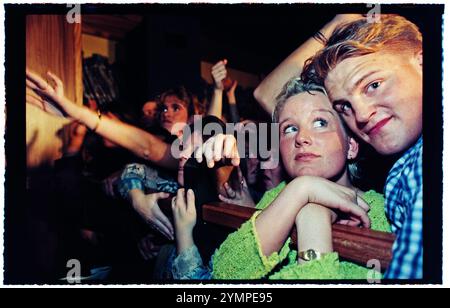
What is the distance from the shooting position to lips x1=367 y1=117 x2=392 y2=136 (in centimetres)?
Answer: 108

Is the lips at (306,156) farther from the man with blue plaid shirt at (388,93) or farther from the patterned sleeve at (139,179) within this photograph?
the patterned sleeve at (139,179)

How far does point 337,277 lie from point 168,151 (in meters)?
0.67

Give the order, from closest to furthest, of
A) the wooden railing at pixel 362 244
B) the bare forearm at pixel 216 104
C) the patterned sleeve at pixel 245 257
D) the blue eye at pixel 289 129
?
the wooden railing at pixel 362 244
the patterned sleeve at pixel 245 257
the blue eye at pixel 289 129
the bare forearm at pixel 216 104

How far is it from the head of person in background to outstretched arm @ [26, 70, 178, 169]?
66 millimetres

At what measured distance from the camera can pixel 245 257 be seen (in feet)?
3.50

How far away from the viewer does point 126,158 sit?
1277mm

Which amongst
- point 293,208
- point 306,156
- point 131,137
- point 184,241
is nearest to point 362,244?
point 293,208

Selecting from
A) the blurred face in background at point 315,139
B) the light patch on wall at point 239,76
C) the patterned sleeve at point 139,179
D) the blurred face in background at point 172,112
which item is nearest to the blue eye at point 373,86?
the blurred face in background at point 315,139

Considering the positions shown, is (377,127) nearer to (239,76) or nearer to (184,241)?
(239,76)

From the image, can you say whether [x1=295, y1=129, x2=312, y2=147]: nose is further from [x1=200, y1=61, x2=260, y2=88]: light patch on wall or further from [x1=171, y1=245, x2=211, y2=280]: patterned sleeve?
[x1=171, y1=245, x2=211, y2=280]: patterned sleeve

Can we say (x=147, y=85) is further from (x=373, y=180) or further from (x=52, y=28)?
(x=373, y=180)

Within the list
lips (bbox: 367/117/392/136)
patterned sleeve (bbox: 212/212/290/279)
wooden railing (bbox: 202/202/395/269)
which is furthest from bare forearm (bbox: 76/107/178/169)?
lips (bbox: 367/117/392/136)

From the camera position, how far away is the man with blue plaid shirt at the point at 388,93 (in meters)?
1.07

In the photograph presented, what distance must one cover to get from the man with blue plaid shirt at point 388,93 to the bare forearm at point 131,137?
56cm
